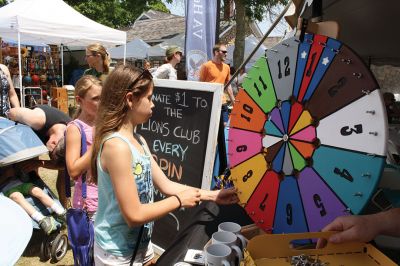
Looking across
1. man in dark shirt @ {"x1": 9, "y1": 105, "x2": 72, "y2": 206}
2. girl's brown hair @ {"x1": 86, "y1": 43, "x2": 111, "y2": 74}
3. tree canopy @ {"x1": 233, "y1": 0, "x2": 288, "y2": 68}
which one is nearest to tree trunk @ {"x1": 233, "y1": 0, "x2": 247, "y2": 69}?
tree canopy @ {"x1": 233, "y1": 0, "x2": 288, "y2": 68}

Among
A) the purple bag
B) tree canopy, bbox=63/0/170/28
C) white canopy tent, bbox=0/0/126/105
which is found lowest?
the purple bag

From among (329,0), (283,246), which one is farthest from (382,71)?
(283,246)

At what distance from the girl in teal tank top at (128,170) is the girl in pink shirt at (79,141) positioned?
1.73 ft

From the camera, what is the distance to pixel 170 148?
2.91 m

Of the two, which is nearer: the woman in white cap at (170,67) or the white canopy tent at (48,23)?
the woman in white cap at (170,67)

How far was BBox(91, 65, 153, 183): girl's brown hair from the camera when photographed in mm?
1521

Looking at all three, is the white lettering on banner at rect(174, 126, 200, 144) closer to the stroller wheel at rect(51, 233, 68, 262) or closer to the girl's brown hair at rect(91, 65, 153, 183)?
the girl's brown hair at rect(91, 65, 153, 183)

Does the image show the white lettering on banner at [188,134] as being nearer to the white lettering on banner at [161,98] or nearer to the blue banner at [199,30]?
the white lettering on banner at [161,98]

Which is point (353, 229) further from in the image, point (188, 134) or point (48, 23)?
point (48, 23)

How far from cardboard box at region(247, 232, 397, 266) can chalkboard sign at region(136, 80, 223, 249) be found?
1.54 m

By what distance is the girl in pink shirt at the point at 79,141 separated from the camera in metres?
2.11

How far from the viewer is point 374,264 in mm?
1069

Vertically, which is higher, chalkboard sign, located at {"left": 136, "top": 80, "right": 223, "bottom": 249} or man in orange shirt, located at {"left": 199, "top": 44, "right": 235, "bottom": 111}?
man in orange shirt, located at {"left": 199, "top": 44, "right": 235, "bottom": 111}

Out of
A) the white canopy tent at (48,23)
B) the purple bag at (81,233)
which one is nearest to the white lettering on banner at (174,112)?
the purple bag at (81,233)
